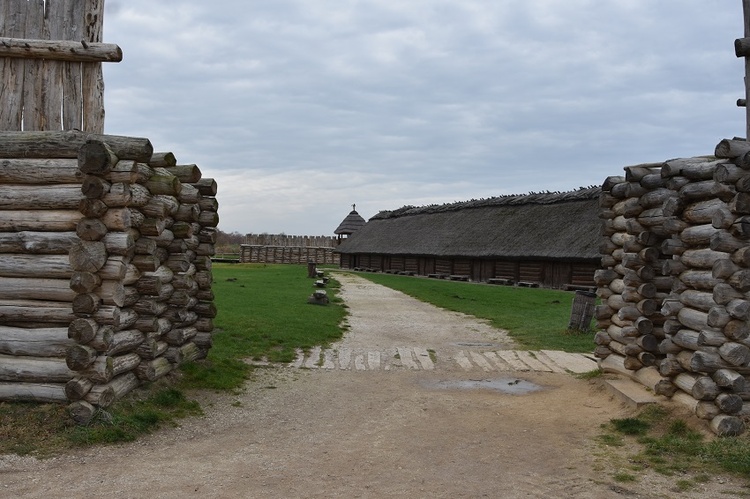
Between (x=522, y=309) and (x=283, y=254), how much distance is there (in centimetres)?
4789

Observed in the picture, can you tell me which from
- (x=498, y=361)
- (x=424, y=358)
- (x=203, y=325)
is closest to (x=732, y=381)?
(x=498, y=361)

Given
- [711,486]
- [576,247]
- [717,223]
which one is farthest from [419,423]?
[576,247]

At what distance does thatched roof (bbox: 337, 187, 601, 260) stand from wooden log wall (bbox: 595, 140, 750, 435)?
20370 mm

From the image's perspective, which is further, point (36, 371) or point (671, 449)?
point (36, 371)

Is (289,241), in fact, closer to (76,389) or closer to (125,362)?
(125,362)

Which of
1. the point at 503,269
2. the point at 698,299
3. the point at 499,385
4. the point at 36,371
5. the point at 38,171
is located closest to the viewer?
the point at 36,371

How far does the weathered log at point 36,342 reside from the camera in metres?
7.59

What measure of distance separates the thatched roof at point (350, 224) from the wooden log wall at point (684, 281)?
2300 inches

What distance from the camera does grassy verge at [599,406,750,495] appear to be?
6.23 metres

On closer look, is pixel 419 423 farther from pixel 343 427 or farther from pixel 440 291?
pixel 440 291

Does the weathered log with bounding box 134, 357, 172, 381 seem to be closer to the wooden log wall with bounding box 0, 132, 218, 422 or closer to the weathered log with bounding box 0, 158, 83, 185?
the wooden log wall with bounding box 0, 132, 218, 422

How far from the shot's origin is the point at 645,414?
820 centimetres

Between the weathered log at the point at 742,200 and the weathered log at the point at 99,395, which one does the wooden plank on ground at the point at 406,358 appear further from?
the weathered log at the point at 742,200

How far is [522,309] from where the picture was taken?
23.0 meters
